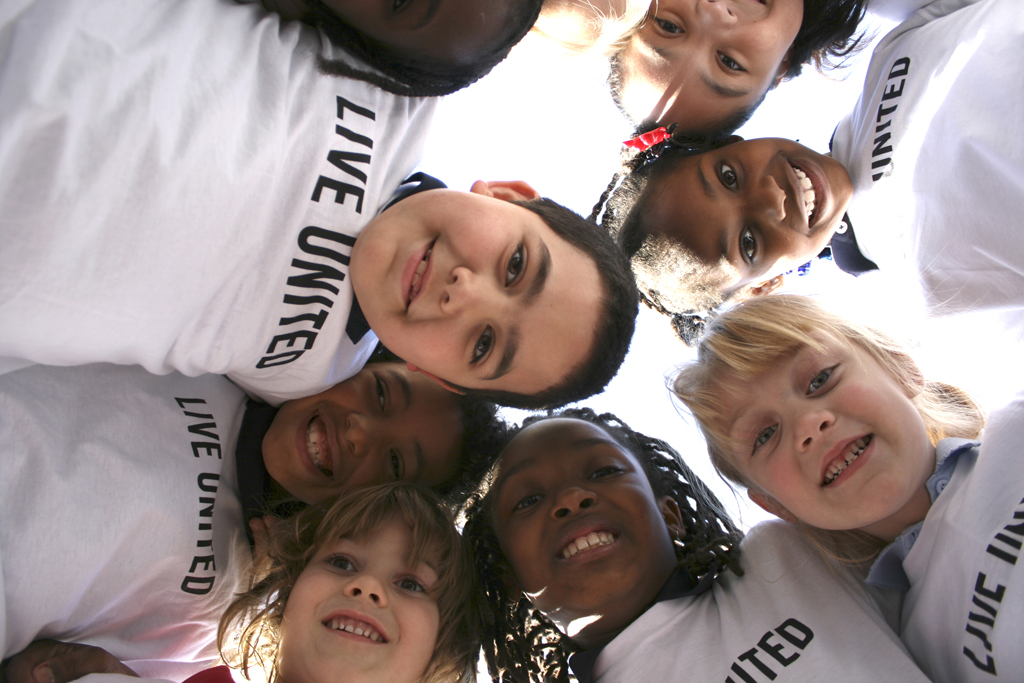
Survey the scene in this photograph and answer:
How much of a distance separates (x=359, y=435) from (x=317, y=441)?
0.08 meters

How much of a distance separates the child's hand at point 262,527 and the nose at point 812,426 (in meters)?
0.87

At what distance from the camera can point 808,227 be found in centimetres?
134

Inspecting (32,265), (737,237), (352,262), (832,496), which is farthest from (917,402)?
(32,265)

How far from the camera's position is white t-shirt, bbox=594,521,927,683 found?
938mm

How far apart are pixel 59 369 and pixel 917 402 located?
4.62ft

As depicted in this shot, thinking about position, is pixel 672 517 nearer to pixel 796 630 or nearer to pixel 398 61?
pixel 796 630

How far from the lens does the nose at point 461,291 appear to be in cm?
93

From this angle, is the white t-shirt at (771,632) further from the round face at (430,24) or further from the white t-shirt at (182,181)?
the round face at (430,24)

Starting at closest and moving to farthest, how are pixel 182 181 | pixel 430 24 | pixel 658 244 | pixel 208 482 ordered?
pixel 182 181
pixel 430 24
pixel 208 482
pixel 658 244

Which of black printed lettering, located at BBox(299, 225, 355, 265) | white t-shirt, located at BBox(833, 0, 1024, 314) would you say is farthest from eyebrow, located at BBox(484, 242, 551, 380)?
white t-shirt, located at BBox(833, 0, 1024, 314)


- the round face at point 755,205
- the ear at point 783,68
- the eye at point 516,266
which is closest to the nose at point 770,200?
the round face at point 755,205

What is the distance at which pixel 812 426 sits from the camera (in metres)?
1.00

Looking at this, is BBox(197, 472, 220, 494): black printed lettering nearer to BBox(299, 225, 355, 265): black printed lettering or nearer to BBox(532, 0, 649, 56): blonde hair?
BBox(299, 225, 355, 265): black printed lettering

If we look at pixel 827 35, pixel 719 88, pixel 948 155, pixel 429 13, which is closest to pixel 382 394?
pixel 429 13
